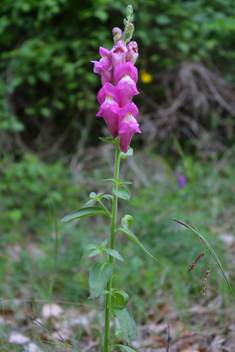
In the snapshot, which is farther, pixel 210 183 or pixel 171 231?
pixel 210 183

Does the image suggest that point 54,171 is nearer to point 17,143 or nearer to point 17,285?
point 17,143

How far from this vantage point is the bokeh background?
2393mm

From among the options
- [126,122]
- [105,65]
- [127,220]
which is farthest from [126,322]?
[105,65]

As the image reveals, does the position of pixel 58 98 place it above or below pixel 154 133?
above

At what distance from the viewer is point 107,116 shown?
102cm

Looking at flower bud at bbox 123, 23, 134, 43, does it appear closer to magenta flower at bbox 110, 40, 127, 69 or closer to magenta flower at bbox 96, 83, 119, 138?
magenta flower at bbox 110, 40, 127, 69

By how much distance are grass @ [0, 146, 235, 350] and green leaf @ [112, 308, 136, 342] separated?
0.40 m

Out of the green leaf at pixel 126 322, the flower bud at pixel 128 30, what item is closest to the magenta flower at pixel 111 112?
the flower bud at pixel 128 30

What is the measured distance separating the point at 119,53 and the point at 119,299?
82 cm

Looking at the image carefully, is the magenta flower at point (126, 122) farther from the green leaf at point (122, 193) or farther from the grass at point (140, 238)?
the grass at point (140, 238)

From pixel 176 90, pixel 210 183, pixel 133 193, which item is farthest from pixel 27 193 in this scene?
pixel 176 90

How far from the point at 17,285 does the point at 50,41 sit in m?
2.49

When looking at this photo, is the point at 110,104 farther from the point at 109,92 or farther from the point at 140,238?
the point at 140,238

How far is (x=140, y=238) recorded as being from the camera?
198 centimetres
